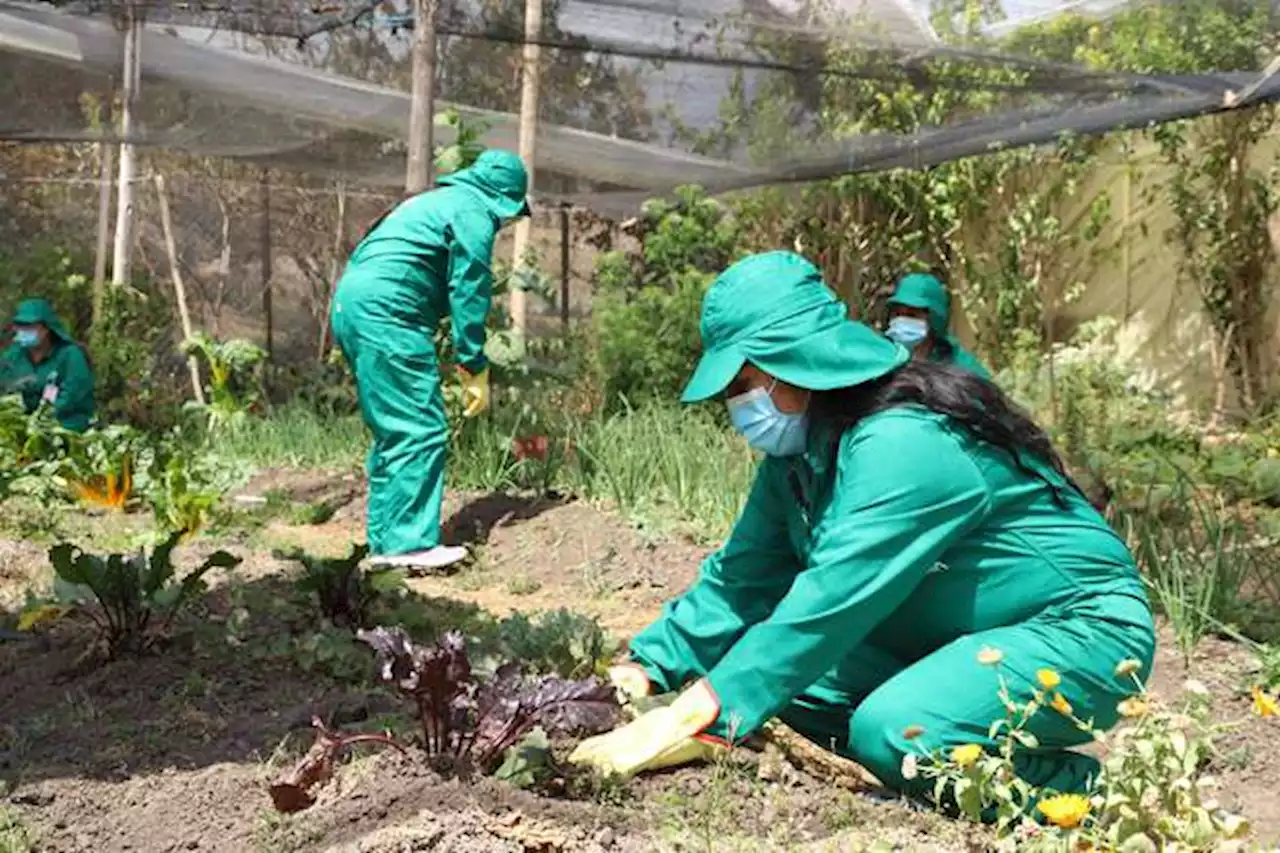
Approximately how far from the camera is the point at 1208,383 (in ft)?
34.8

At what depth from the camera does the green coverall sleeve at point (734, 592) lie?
3.21 m

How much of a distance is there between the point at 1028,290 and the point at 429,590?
6443mm

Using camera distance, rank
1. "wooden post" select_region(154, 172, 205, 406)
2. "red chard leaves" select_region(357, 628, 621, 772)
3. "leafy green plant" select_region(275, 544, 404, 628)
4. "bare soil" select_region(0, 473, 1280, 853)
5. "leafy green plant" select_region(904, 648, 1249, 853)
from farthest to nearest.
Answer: "wooden post" select_region(154, 172, 205, 406) → "leafy green plant" select_region(275, 544, 404, 628) → "red chard leaves" select_region(357, 628, 621, 772) → "bare soil" select_region(0, 473, 1280, 853) → "leafy green plant" select_region(904, 648, 1249, 853)

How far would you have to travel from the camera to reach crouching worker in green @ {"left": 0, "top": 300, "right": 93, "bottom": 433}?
26.4ft

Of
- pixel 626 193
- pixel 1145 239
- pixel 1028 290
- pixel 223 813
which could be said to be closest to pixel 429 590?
pixel 223 813

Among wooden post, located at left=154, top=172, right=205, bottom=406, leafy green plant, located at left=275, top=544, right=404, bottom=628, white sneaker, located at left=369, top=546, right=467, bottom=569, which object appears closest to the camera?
leafy green plant, located at left=275, top=544, right=404, bottom=628

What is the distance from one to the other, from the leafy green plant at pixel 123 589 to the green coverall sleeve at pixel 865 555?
149 cm

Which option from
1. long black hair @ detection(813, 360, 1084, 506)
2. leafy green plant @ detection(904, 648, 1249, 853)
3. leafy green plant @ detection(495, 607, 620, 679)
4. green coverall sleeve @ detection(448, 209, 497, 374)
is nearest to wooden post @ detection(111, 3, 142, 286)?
green coverall sleeve @ detection(448, 209, 497, 374)

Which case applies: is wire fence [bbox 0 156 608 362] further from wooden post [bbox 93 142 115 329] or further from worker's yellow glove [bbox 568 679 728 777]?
worker's yellow glove [bbox 568 679 728 777]

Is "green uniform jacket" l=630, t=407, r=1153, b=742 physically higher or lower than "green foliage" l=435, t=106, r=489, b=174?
lower

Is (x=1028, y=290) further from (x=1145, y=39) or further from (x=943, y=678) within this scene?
(x=943, y=678)

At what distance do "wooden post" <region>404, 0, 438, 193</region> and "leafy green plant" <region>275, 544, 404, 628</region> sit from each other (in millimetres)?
3724

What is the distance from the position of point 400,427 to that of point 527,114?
9.28 feet

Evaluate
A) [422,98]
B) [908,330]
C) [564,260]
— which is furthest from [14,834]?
[564,260]
